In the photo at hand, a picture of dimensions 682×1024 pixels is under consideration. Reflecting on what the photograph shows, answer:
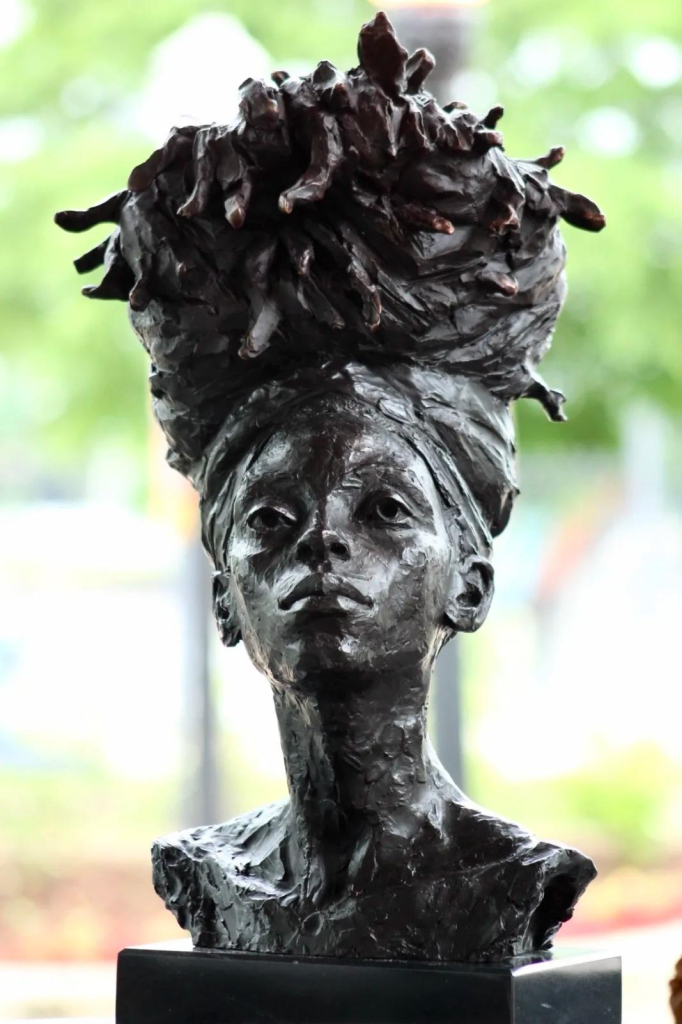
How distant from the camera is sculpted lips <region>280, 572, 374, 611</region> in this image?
2.57m

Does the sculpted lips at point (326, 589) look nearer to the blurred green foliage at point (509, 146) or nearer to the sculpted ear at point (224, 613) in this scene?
the sculpted ear at point (224, 613)

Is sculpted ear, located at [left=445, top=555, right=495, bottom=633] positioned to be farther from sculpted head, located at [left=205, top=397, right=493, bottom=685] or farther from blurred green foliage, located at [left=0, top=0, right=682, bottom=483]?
blurred green foliage, located at [left=0, top=0, right=682, bottom=483]

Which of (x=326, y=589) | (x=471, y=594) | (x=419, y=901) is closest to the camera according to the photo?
(x=326, y=589)

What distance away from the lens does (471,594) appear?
283 cm

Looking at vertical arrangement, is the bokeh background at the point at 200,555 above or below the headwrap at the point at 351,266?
above

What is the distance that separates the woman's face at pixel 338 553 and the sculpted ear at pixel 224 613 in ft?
0.39

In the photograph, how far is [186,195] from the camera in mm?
2699

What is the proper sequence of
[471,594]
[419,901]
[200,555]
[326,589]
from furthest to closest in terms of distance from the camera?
[200,555] → [471,594] → [419,901] → [326,589]

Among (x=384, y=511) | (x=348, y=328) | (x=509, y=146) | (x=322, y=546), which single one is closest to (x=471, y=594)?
(x=384, y=511)

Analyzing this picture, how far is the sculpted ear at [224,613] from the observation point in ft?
9.45

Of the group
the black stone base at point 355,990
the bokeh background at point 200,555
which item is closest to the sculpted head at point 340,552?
the black stone base at point 355,990

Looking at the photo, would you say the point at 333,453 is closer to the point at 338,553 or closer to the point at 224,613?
the point at 338,553

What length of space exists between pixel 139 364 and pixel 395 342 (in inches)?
175

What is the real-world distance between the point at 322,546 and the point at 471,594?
35 cm
